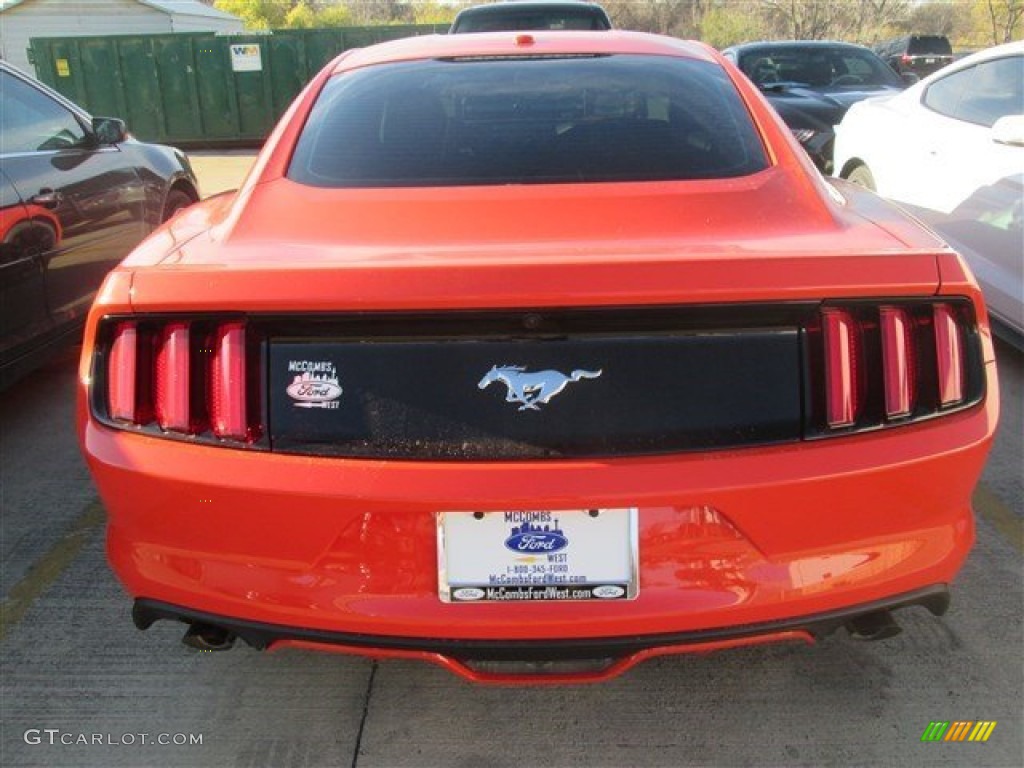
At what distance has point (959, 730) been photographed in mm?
2248

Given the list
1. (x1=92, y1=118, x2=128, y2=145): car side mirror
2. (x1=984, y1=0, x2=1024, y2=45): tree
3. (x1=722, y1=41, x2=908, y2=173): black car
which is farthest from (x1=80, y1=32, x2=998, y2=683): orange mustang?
(x1=984, y1=0, x2=1024, y2=45): tree

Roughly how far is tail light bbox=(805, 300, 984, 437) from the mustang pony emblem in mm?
469

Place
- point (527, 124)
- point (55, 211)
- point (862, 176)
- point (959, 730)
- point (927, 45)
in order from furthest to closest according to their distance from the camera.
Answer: point (927, 45) < point (862, 176) < point (55, 211) < point (527, 124) < point (959, 730)

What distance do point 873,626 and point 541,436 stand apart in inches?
34.7

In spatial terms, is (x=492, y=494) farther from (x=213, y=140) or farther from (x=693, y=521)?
(x=213, y=140)

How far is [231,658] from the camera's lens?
2.57m

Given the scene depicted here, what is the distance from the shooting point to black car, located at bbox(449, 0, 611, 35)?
10.1 meters

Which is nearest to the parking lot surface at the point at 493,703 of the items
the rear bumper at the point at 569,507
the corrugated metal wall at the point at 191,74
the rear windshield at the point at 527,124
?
the rear bumper at the point at 569,507

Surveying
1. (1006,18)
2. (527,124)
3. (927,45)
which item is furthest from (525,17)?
(1006,18)

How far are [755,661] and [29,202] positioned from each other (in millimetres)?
3433

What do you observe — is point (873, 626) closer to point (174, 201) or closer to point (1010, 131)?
point (1010, 131)

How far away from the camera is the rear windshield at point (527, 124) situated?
93.2 inches

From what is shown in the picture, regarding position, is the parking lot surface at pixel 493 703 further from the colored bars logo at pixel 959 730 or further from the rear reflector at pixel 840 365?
the rear reflector at pixel 840 365

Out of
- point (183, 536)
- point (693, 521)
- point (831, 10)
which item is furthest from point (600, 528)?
point (831, 10)
